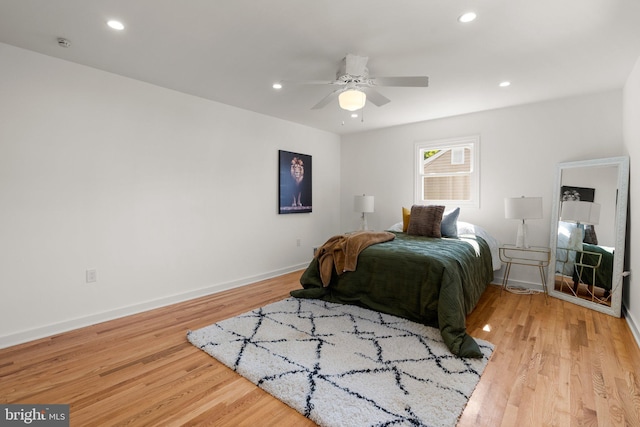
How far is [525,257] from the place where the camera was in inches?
156

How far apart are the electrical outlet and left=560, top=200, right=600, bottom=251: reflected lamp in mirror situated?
4.94m

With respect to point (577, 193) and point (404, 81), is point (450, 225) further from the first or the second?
point (404, 81)

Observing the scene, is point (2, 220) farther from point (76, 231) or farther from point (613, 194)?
point (613, 194)

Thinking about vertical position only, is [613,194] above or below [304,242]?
above

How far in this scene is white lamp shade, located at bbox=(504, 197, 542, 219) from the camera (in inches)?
138

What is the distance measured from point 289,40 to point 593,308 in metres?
3.87

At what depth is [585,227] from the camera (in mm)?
3344

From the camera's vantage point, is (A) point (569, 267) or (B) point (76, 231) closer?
(B) point (76, 231)

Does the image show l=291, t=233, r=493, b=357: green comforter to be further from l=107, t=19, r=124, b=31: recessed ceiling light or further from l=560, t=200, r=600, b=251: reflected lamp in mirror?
l=107, t=19, r=124, b=31: recessed ceiling light

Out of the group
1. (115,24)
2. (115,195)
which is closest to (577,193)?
(115,24)

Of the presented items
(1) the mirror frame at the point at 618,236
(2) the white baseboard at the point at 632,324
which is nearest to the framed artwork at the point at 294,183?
(1) the mirror frame at the point at 618,236

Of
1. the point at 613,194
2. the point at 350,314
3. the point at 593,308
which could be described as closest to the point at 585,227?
the point at 613,194

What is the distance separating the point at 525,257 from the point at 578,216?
840 millimetres

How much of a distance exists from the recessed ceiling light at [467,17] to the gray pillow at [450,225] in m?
2.49
